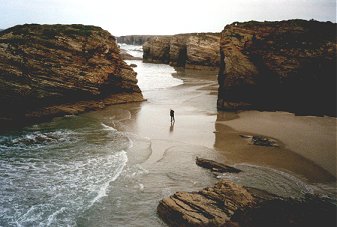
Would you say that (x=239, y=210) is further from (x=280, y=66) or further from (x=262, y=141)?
(x=280, y=66)

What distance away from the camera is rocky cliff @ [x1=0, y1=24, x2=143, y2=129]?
2320cm

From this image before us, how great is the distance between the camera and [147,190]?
13.2m

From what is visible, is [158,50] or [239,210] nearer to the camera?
[239,210]

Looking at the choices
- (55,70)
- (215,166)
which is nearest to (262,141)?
(215,166)

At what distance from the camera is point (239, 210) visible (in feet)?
33.8

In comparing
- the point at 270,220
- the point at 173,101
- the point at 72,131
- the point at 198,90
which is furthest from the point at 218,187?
the point at 198,90

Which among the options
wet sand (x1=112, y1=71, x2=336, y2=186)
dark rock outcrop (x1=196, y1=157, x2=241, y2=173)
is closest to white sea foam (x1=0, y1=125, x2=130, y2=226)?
wet sand (x1=112, y1=71, x2=336, y2=186)

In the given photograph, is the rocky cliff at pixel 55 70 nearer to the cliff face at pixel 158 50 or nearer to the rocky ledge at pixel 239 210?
the rocky ledge at pixel 239 210

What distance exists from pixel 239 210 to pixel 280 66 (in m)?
18.7

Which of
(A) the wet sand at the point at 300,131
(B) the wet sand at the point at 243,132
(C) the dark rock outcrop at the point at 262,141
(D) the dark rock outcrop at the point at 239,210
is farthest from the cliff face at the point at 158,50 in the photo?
(D) the dark rock outcrop at the point at 239,210

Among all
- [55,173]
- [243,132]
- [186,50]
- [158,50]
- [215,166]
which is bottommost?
[55,173]

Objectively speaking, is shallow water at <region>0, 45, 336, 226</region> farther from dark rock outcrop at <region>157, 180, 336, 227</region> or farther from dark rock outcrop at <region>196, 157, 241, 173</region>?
dark rock outcrop at <region>157, 180, 336, 227</region>

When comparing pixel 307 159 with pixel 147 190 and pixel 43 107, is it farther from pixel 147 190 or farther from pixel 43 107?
pixel 43 107

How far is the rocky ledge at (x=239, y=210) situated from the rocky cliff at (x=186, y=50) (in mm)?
62368
